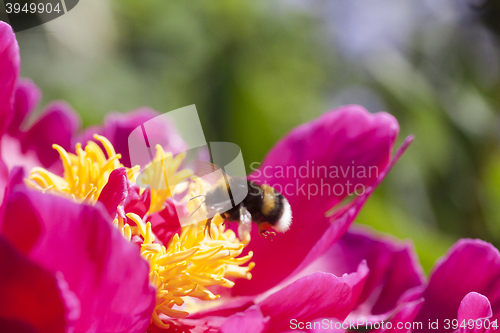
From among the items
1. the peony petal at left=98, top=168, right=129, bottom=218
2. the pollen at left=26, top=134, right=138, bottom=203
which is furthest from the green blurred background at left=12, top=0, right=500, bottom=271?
the peony petal at left=98, top=168, right=129, bottom=218

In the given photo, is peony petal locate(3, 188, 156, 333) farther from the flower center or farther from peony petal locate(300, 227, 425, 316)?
peony petal locate(300, 227, 425, 316)

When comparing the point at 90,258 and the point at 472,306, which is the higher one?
the point at 90,258

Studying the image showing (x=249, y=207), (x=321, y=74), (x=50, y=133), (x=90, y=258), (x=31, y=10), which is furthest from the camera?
(x=321, y=74)

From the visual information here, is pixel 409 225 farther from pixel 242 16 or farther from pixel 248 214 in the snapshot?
pixel 242 16

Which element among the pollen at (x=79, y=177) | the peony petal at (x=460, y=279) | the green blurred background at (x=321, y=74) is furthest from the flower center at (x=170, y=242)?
the green blurred background at (x=321, y=74)

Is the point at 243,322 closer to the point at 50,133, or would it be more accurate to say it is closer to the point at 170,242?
the point at 170,242

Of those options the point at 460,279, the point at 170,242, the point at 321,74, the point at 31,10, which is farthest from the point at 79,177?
the point at 321,74
